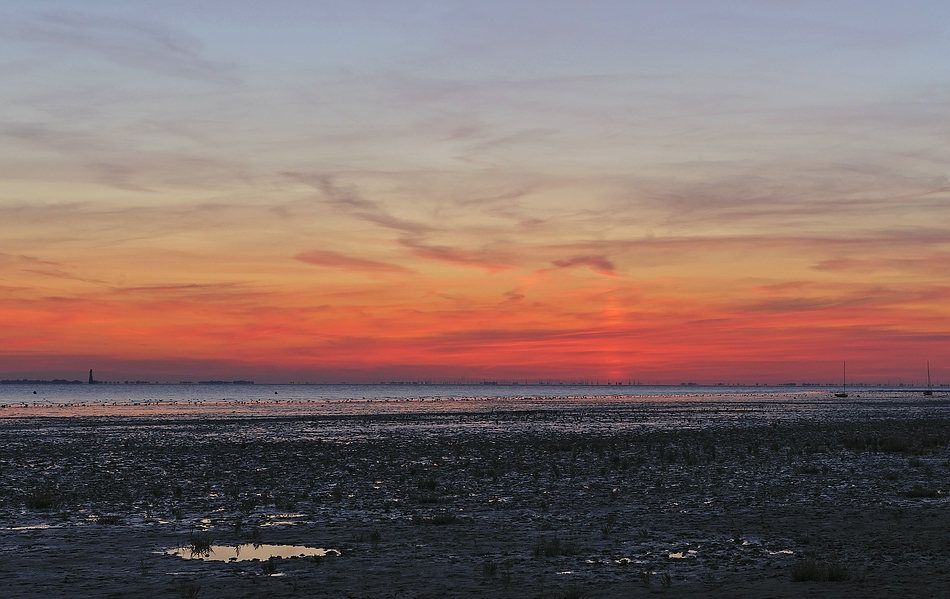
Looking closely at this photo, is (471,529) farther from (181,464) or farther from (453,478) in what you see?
(181,464)

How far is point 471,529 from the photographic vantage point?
2023cm

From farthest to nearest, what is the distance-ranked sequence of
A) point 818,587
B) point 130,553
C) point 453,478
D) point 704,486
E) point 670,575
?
point 453,478, point 704,486, point 130,553, point 670,575, point 818,587

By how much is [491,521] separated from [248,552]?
649 centimetres

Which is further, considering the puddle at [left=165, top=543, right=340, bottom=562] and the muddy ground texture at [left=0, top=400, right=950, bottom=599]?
the puddle at [left=165, top=543, right=340, bottom=562]

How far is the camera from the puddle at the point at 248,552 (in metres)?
16.9

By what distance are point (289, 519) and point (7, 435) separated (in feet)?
159

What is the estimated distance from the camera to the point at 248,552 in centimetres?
1748

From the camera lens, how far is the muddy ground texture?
1449cm

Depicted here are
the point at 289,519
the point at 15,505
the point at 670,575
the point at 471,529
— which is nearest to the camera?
the point at 670,575

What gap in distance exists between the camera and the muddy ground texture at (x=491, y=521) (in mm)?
14492

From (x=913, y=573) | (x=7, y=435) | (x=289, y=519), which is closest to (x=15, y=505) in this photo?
(x=289, y=519)

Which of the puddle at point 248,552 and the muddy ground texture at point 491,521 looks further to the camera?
the puddle at point 248,552

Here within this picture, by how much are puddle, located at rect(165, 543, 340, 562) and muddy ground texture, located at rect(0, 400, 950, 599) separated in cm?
43

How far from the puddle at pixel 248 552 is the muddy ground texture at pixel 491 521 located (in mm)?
425
